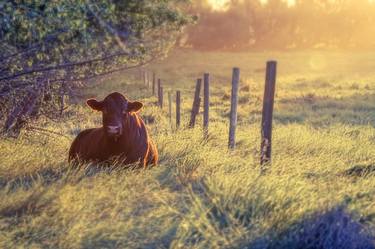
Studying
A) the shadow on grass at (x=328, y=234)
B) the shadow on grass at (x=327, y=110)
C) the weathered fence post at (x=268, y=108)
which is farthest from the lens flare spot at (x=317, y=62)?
the shadow on grass at (x=328, y=234)

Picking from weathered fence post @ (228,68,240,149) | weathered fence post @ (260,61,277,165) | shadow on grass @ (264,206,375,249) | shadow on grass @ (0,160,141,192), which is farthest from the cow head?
→ shadow on grass @ (264,206,375,249)

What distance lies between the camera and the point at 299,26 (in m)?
69.2

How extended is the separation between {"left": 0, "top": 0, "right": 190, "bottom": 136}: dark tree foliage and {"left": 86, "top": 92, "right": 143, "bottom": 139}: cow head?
476 millimetres

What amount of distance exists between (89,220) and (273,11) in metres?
64.6

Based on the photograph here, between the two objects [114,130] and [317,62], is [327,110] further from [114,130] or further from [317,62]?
[317,62]

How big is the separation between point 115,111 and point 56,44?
1.38 metres

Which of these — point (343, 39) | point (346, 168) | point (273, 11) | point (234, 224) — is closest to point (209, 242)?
point (234, 224)

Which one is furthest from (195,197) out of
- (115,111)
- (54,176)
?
(115,111)

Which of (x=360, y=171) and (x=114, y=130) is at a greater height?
(x=114, y=130)

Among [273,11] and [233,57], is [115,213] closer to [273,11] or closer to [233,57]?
[233,57]

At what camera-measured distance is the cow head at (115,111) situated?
26.2 feet

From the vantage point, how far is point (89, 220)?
5262 millimetres

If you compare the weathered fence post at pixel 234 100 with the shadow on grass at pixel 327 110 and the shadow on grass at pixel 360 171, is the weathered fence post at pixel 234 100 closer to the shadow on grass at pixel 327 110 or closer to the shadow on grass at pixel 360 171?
the shadow on grass at pixel 360 171

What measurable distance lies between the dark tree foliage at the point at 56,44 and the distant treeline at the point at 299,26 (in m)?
51.3
